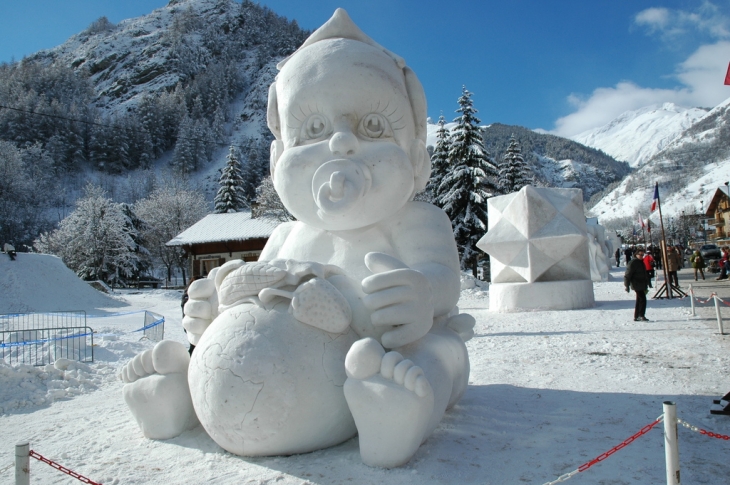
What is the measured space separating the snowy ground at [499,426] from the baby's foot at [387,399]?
0.59 ft

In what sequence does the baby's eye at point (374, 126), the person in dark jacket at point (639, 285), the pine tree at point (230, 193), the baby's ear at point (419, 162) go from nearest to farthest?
the baby's eye at point (374, 126), the baby's ear at point (419, 162), the person in dark jacket at point (639, 285), the pine tree at point (230, 193)

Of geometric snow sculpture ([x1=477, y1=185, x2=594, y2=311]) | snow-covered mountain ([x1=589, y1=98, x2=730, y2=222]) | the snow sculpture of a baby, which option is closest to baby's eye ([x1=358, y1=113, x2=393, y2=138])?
the snow sculpture of a baby

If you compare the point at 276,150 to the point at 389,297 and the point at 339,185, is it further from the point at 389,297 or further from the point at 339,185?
the point at 389,297

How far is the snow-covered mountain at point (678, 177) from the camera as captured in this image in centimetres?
10206

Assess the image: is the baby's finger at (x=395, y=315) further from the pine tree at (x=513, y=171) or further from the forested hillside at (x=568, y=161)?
the forested hillside at (x=568, y=161)

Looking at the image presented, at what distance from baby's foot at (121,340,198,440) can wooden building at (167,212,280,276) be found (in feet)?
70.5

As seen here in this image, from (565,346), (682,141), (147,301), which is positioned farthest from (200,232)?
(682,141)

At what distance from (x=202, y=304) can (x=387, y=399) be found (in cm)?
148

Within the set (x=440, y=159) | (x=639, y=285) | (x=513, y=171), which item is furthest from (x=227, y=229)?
(x=639, y=285)

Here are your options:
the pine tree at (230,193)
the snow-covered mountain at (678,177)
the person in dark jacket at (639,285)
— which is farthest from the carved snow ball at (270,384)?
the snow-covered mountain at (678,177)

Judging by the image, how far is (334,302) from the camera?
2.59 meters

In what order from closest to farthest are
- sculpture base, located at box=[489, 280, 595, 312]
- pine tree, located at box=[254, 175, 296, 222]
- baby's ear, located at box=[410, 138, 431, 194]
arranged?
baby's ear, located at box=[410, 138, 431, 194], sculpture base, located at box=[489, 280, 595, 312], pine tree, located at box=[254, 175, 296, 222]

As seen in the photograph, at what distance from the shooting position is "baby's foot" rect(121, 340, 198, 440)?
289 cm

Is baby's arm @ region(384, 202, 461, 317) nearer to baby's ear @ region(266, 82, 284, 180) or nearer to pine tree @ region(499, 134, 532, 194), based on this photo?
baby's ear @ region(266, 82, 284, 180)
